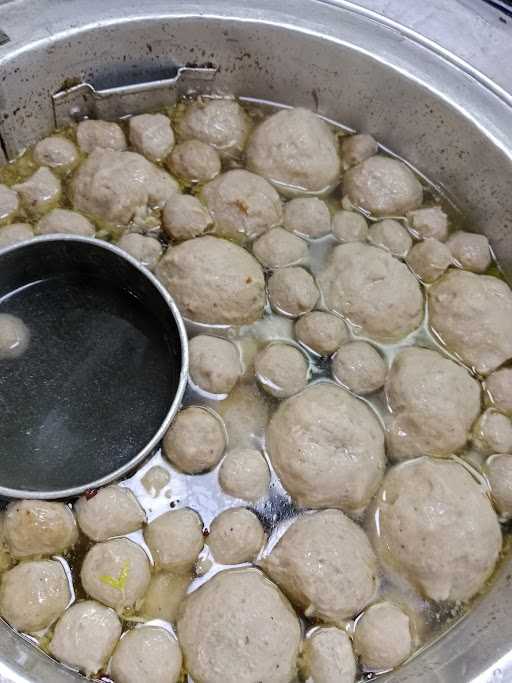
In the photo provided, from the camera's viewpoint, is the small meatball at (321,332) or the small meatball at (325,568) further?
the small meatball at (321,332)

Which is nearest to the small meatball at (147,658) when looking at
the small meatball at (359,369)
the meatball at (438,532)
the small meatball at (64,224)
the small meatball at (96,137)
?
the meatball at (438,532)

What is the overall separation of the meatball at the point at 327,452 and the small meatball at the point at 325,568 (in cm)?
7

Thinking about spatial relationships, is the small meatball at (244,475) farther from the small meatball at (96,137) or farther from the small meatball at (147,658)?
the small meatball at (96,137)

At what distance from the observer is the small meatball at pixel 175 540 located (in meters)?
1.78

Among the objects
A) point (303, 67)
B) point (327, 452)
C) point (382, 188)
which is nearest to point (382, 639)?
point (327, 452)

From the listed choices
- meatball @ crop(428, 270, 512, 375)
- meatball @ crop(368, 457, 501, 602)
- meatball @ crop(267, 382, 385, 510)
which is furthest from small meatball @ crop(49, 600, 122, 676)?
meatball @ crop(428, 270, 512, 375)

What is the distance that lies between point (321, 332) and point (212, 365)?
1.18 feet

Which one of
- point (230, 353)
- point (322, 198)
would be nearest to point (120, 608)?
point (230, 353)

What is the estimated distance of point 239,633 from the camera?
1.66 metres

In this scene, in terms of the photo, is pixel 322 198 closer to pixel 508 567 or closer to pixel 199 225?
pixel 199 225

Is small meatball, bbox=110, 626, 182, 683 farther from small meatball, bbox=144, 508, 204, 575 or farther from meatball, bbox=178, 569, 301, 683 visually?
small meatball, bbox=144, 508, 204, 575

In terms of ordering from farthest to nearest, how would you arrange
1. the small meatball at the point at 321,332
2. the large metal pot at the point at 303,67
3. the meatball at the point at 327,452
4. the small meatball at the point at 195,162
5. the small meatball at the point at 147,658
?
the small meatball at the point at 195,162
the large metal pot at the point at 303,67
the small meatball at the point at 321,332
the meatball at the point at 327,452
the small meatball at the point at 147,658

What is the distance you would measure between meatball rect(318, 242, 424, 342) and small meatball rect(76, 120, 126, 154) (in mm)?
903

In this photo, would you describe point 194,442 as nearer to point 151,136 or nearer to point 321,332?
point 321,332
